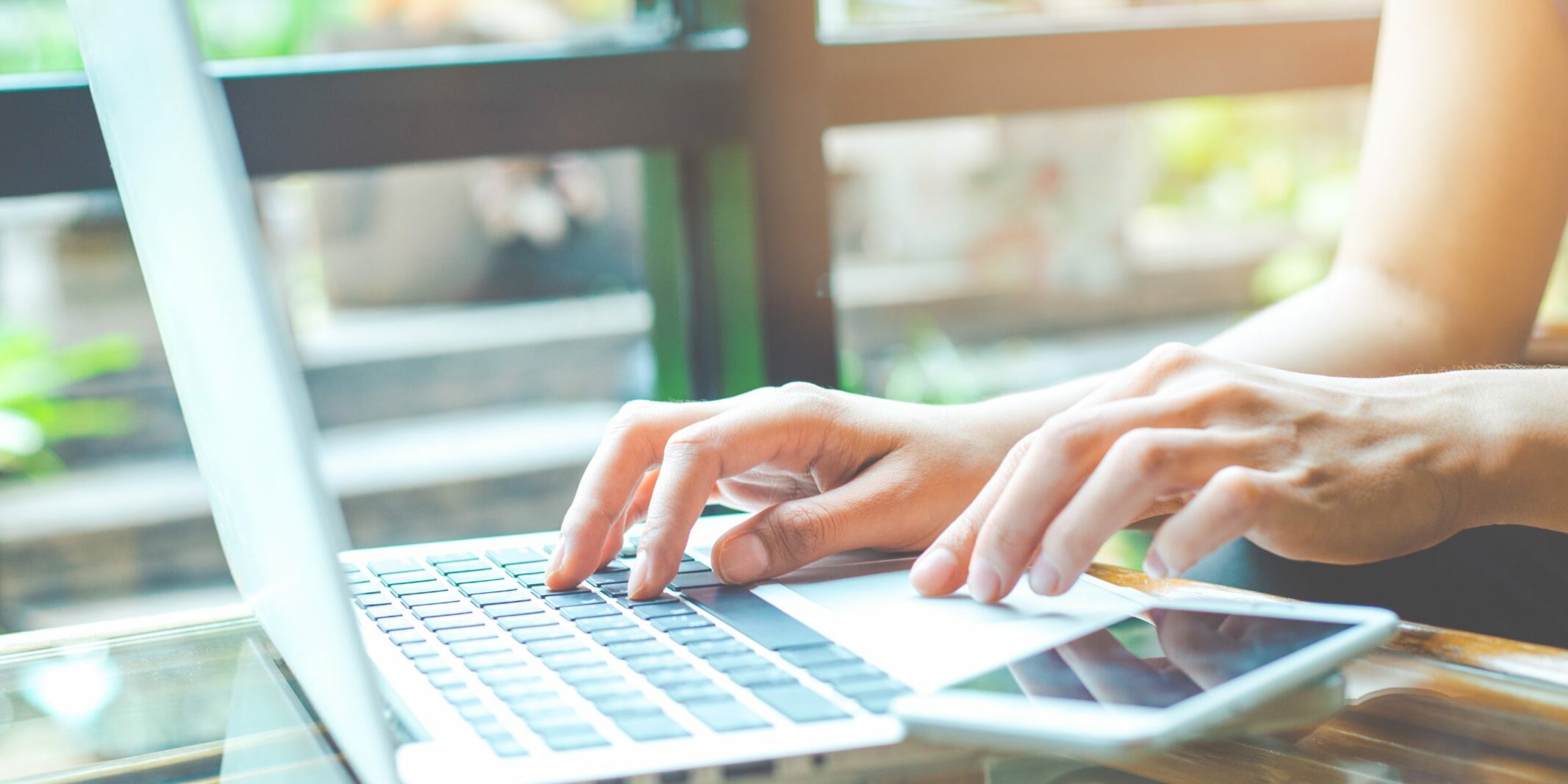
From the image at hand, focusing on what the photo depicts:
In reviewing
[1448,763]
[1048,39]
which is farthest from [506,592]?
[1048,39]

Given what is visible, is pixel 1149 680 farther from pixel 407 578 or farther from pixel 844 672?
pixel 407 578

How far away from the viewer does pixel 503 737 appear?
1.25ft

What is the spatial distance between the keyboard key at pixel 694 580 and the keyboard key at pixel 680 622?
1.7 inches

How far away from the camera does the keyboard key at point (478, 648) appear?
1.51 feet

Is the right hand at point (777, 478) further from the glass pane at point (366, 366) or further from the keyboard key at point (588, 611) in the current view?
the glass pane at point (366, 366)

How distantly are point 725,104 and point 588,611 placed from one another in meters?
0.79

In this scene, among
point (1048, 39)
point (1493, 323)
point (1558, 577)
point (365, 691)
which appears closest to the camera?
point (365, 691)

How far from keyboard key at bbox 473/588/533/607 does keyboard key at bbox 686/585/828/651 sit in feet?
0.23

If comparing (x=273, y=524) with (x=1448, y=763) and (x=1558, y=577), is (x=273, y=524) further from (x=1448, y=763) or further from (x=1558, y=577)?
(x=1558, y=577)

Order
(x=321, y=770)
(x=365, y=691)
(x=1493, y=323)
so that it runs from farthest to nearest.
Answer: (x=1493, y=323)
(x=321, y=770)
(x=365, y=691)

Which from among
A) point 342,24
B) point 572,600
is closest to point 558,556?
point 572,600

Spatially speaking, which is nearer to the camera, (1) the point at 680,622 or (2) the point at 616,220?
(1) the point at 680,622

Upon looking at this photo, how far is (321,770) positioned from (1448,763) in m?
0.38

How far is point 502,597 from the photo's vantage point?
54 centimetres
